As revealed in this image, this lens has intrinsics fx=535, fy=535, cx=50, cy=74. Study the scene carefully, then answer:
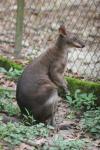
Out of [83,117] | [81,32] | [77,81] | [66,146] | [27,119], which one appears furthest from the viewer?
[81,32]

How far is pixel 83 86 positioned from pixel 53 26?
3.77 meters

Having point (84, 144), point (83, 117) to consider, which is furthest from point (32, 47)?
point (84, 144)

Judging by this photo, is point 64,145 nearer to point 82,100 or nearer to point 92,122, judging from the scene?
point 92,122

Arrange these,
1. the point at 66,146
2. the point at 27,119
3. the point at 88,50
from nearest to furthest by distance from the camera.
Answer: the point at 66,146 → the point at 27,119 → the point at 88,50

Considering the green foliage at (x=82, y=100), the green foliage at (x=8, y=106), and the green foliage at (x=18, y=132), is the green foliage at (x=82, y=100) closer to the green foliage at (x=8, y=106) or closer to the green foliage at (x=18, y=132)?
the green foliage at (x=8, y=106)

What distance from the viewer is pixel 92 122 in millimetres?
6613

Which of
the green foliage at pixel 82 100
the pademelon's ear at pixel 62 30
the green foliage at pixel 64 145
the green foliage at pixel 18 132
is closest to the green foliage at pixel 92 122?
the green foliage at pixel 82 100

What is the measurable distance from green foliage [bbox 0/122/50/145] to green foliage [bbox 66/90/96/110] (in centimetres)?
134

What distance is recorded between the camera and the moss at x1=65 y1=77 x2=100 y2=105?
746 cm

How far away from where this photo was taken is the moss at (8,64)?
A: 825cm

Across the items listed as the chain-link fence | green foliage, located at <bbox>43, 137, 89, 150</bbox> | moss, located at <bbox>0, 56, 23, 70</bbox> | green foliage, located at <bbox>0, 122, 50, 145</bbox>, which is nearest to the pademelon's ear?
moss, located at <bbox>0, 56, 23, 70</bbox>

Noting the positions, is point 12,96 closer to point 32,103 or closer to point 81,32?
point 32,103

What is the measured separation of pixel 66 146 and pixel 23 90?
1203 millimetres

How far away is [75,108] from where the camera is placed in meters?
7.37
